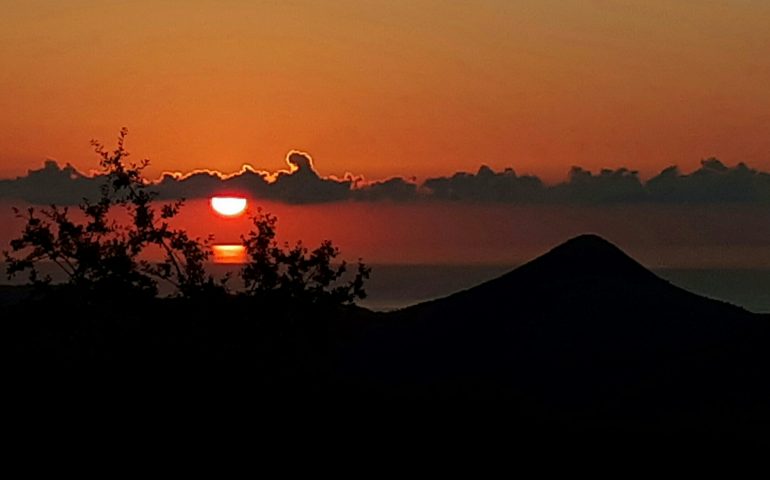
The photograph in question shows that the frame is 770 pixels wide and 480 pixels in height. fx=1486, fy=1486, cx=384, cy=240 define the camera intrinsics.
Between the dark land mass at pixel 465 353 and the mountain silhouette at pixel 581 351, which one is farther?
the mountain silhouette at pixel 581 351

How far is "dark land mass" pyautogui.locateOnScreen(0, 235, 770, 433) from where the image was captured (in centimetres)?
4397

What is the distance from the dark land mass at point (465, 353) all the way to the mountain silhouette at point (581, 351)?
0.07 m

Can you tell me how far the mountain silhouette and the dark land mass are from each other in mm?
69

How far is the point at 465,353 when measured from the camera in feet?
171

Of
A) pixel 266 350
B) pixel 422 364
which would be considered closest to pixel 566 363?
pixel 422 364

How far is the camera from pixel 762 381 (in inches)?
1816

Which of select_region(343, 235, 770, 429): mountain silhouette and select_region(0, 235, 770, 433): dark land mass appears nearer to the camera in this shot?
select_region(0, 235, 770, 433): dark land mass

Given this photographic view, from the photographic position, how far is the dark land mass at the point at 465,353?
4397 cm

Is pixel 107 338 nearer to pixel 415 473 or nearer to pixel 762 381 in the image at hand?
pixel 415 473

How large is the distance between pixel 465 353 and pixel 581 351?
4.11 meters

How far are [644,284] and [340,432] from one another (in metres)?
20.3

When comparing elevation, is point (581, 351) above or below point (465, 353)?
above

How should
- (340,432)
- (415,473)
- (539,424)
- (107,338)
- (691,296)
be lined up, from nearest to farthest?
(415,473) → (340,432) → (539,424) → (107,338) → (691,296)

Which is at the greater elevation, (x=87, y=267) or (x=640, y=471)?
(x=87, y=267)
